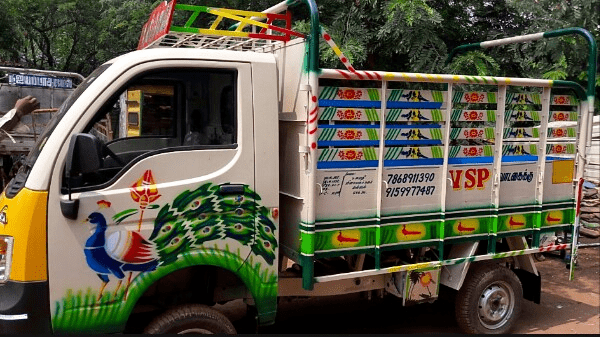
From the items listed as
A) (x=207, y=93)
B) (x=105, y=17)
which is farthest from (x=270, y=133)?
(x=105, y=17)

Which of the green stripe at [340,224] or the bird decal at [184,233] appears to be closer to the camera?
the bird decal at [184,233]

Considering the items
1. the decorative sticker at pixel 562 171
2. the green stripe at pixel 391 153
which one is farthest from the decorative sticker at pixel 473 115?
the decorative sticker at pixel 562 171

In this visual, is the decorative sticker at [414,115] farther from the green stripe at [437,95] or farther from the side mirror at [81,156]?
the side mirror at [81,156]

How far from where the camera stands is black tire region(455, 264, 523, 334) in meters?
4.73

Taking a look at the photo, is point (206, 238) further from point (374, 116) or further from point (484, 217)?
point (484, 217)

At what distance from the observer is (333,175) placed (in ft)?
12.5

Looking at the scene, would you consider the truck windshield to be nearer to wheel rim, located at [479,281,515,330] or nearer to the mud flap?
wheel rim, located at [479,281,515,330]

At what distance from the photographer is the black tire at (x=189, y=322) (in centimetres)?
349

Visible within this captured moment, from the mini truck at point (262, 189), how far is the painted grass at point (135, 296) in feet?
0.04

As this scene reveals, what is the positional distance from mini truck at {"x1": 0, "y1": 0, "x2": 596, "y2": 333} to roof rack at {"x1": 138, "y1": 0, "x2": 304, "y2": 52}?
0.9 inches

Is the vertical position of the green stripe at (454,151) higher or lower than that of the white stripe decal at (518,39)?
lower

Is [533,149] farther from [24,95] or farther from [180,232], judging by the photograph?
[24,95]

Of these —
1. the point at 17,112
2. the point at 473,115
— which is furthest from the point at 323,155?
the point at 17,112

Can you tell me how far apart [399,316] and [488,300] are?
1.00 metres
